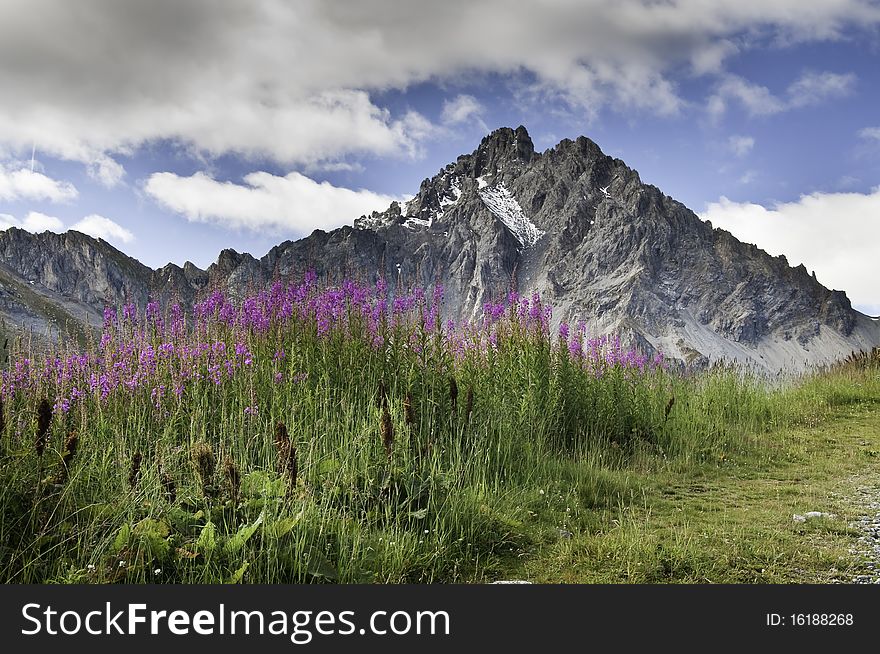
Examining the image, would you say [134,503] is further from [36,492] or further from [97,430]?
[97,430]

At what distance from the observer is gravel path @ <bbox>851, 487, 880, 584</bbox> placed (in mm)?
3820

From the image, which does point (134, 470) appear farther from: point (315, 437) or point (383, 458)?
point (383, 458)

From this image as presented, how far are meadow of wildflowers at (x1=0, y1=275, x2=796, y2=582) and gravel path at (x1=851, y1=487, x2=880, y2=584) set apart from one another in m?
2.06

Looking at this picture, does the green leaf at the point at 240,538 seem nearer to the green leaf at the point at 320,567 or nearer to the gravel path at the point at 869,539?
the green leaf at the point at 320,567

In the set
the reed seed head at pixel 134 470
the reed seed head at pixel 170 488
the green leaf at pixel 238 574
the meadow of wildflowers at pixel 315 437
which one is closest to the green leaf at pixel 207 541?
the meadow of wildflowers at pixel 315 437

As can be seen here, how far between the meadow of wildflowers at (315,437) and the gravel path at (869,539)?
2057 millimetres

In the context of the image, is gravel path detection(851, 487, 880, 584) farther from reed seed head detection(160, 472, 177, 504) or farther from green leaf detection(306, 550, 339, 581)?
reed seed head detection(160, 472, 177, 504)

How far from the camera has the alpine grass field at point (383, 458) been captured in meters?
3.53

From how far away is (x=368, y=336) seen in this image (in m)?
7.76

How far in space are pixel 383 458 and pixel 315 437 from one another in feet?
2.46

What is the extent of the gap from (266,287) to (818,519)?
730 centimetres

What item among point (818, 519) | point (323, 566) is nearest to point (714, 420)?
point (818, 519)

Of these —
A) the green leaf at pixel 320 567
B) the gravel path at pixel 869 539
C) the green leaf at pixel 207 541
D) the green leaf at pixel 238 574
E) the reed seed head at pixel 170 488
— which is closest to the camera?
the green leaf at pixel 238 574

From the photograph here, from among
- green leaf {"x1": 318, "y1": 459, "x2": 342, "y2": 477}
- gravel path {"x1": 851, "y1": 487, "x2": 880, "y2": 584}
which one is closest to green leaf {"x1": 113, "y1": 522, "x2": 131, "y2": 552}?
green leaf {"x1": 318, "y1": 459, "x2": 342, "y2": 477}
